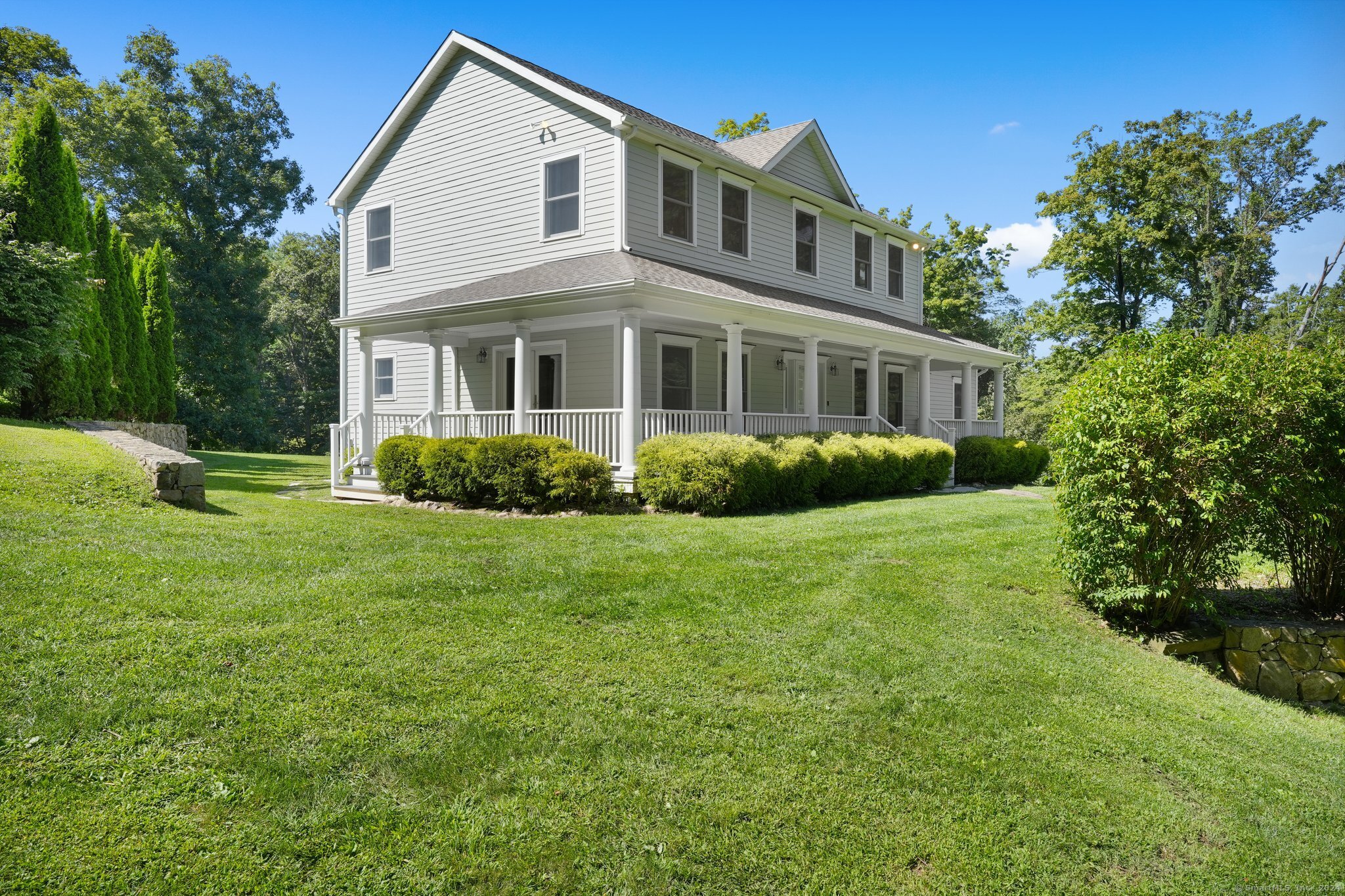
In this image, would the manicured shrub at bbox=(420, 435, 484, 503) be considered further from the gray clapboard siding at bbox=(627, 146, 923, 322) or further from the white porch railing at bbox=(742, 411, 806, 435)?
the gray clapboard siding at bbox=(627, 146, 923, 322)

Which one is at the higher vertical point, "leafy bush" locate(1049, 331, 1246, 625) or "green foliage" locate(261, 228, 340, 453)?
"green foliage" locate(261, 228, 340, 453)

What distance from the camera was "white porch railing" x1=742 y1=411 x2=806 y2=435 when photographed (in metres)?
13.7

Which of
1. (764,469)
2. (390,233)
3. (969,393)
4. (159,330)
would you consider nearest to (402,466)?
(764,469)

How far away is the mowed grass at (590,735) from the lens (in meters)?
2.93

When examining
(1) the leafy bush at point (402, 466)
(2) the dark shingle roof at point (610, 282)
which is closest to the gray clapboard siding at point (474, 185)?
(2) the dark shingle roof at point (610, 282)

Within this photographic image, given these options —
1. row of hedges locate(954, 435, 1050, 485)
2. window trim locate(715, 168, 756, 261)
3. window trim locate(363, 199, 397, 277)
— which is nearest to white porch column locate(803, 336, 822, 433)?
window trim locate(715, 168, 756, 261)

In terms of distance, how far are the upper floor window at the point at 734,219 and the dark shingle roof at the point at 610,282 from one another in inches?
30.3

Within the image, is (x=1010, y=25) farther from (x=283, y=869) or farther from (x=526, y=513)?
(x=283, y=869)

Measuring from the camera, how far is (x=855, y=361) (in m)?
20.8

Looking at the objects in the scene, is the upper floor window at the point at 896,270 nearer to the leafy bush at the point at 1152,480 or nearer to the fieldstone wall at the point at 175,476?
the leafy bush at the point at 1152,480

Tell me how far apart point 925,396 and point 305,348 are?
34.7m

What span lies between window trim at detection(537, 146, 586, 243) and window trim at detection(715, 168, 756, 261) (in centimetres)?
297

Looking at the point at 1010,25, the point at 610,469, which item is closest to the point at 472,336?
the point at 610,469

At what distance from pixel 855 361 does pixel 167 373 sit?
1906cm
